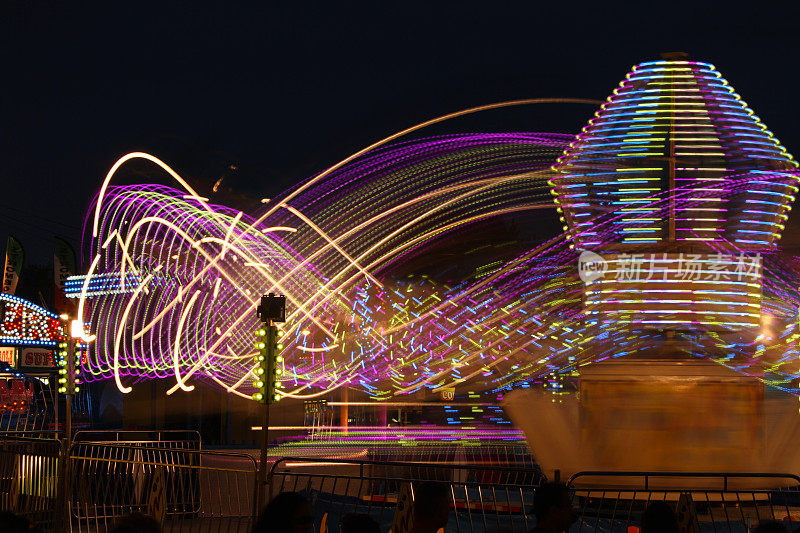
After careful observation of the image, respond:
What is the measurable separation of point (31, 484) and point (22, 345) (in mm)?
25396

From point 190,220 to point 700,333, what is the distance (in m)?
23.9

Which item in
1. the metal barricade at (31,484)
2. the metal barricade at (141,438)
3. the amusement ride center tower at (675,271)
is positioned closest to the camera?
the metal barricade at (31,484)

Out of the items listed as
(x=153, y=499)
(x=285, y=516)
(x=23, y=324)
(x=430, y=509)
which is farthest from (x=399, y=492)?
(x=23, y=324)

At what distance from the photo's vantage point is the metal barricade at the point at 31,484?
1506 centimetres

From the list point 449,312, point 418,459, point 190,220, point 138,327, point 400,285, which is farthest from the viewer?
point 400,285

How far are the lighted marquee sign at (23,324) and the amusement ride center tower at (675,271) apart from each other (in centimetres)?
2883

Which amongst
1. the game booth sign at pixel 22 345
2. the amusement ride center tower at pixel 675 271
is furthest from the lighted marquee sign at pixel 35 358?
the amusement ride center tower at pixel 675 271

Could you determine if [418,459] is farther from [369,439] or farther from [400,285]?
[400,285]

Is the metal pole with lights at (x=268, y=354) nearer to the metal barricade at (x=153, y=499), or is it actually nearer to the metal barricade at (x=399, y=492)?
the metal barricade at (x=399, y=492)

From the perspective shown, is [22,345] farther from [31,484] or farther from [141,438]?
[31,484]

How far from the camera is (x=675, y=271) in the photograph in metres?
15.1

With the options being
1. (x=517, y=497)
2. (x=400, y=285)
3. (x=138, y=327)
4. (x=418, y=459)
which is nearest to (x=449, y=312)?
(x=400, y=285)

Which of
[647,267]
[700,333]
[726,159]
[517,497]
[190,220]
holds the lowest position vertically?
[517,497]

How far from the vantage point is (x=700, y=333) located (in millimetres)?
15453
